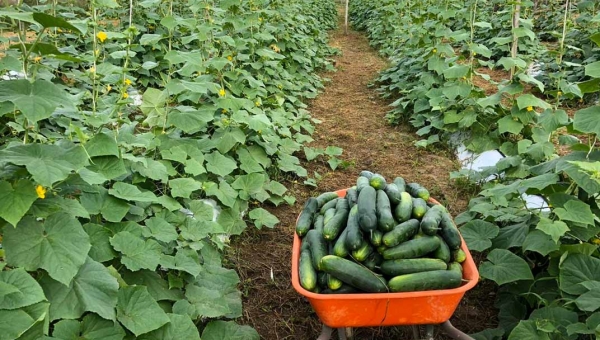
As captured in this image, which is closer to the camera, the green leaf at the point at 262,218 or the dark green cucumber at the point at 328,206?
the dark green cucumber at the point at 328,206

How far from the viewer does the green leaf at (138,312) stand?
2213 mm

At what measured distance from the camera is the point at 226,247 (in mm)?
3688

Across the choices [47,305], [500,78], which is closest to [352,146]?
[500,78]

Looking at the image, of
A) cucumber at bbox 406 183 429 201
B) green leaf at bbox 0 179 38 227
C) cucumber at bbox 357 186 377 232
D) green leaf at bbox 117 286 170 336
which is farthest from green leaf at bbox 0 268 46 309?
cucumber at bbox 406 183 429 201

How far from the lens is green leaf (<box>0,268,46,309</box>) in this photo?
1789 mm

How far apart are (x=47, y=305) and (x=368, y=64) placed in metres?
9.84

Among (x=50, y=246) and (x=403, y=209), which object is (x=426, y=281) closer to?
(x=403, y=209)

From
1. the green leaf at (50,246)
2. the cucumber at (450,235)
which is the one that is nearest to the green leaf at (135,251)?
the green leaf at (50,246)

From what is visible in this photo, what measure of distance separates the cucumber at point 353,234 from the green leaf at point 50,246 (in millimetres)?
1232

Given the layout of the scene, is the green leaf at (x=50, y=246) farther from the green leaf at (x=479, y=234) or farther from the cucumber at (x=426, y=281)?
the green leaf at (x=479, y=234)

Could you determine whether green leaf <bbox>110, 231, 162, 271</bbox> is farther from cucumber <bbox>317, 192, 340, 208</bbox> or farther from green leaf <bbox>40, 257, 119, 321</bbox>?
cucumber <bbox>317, 192, 340, 208</bbox>

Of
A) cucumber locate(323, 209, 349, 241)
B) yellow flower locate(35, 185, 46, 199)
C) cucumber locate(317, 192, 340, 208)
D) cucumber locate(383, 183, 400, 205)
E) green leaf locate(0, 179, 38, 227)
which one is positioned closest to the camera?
green leaf locate(0, 179, 38, 227)

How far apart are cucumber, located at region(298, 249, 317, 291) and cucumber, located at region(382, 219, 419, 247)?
40cm

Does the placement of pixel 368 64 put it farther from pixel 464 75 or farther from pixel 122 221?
pixel 122 221
